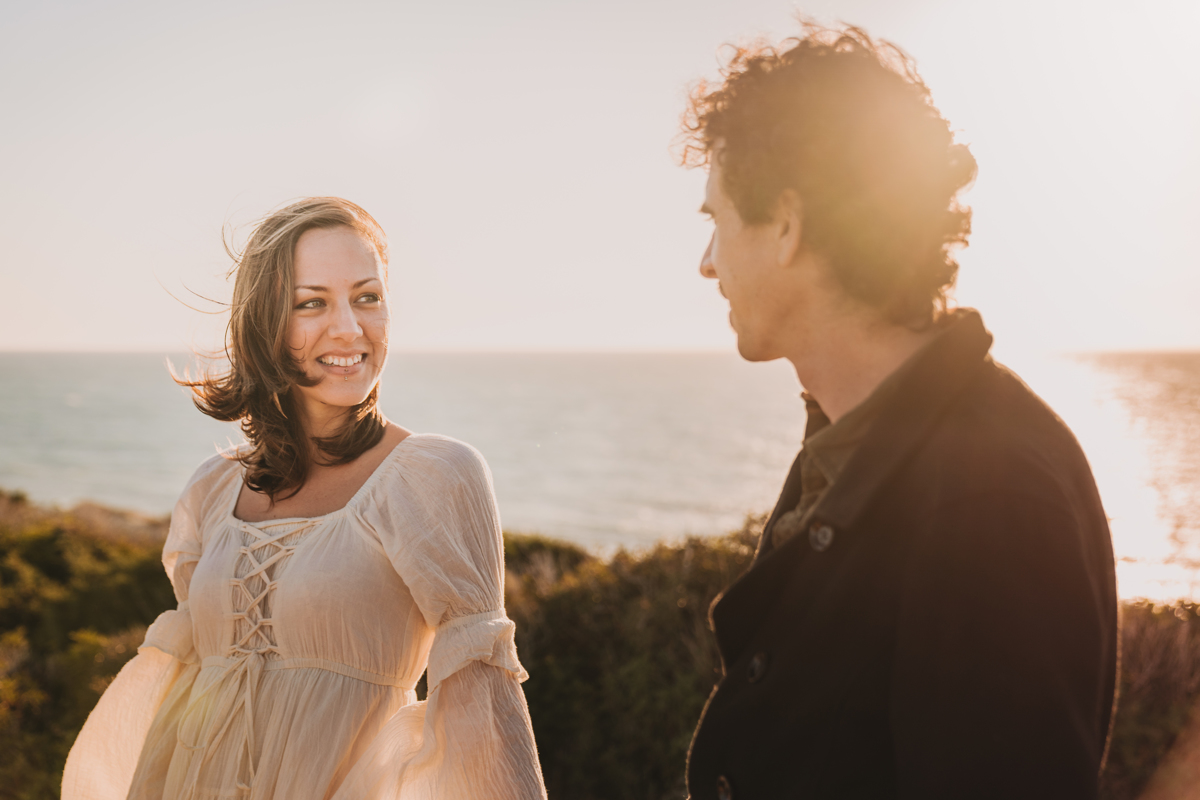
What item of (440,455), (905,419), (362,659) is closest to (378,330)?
(440,455)

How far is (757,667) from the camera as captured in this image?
142cm

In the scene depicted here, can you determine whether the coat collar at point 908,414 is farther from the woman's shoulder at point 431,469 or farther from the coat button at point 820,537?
the woman's shoulder at point 431,469

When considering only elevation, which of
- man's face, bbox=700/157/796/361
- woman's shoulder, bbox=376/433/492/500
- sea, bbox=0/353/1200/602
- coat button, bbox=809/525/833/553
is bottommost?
sea, bbox=0/353/1200/602

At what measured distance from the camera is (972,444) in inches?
47.6

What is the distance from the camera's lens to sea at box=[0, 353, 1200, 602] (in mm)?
27500

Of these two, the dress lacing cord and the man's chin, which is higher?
the man's chin

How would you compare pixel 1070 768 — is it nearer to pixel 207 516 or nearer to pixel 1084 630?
pixel 1084 630

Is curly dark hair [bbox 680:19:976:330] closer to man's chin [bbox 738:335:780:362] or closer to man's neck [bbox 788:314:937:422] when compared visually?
man's neck [bbox 788:314:937:422]

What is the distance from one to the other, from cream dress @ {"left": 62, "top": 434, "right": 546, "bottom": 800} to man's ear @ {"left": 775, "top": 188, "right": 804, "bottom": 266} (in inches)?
46.5

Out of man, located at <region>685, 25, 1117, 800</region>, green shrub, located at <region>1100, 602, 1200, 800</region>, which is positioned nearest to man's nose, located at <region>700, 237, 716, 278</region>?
man, located at <region>685, 25, 1117, 800</region>

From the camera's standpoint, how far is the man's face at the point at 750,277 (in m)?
1.55

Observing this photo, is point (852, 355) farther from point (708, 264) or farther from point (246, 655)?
point (246, 655)

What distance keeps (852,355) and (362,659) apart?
5.15 feet

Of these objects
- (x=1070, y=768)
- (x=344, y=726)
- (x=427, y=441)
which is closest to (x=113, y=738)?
(x=344, y=726)
